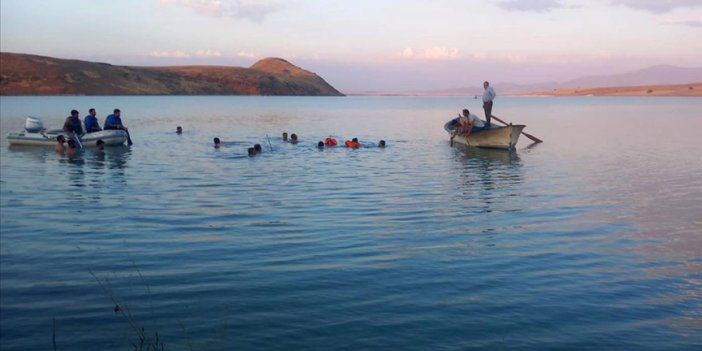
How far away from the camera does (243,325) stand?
7.68 m

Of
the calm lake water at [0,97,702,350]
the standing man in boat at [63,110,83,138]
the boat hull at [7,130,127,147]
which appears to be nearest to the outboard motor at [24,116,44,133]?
the boat hull at [7,130,127,147]

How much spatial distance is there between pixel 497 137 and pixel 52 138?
2072cm

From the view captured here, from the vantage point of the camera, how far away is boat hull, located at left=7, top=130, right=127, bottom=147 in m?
29.4

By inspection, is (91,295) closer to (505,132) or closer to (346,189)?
(346,189)

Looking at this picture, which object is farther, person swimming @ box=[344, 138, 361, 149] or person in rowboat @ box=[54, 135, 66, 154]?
person swimming @ box=[344, 138, 361, 149]

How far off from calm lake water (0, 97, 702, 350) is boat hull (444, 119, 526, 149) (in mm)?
7514

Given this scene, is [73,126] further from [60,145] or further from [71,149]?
[71,149]

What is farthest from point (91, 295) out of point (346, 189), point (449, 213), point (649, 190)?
point (649, 190)

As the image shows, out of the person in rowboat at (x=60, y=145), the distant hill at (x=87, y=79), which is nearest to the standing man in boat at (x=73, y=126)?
the person in rowboat at (x=60, y=145)

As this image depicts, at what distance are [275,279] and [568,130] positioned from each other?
41.4 metres

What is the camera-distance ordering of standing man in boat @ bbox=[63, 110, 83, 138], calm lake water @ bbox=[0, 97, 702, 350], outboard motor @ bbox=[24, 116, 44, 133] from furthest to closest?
outboard motor @ bbox=[24, 116, 44, 133] < standing man in boat @ bbox=[63, 110, 83, 138] < calm lake water @ bbox=[0, 97, 702, 350]

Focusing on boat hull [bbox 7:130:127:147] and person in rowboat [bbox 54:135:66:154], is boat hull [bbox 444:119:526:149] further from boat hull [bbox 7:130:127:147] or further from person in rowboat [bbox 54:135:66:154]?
person in rowboat [bbox 54:135:66:154]

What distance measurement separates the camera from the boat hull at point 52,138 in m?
29.4

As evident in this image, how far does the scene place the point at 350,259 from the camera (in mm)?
10602
